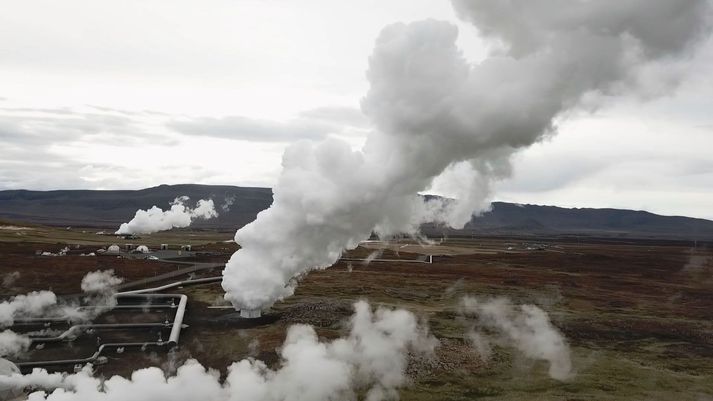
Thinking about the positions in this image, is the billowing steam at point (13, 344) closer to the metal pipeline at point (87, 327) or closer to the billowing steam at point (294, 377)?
the metal pipeline at point (87, 327)

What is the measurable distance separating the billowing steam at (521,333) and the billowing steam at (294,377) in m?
6.44

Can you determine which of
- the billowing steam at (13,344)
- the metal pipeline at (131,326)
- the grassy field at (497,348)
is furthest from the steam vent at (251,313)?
the billowing steam at (13,344)

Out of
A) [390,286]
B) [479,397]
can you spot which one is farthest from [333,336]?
[390,286]

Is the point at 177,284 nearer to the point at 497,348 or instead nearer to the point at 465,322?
the point at 465,322

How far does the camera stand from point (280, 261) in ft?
191

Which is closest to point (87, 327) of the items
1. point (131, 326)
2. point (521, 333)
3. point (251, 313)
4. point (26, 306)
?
point (131, 326)

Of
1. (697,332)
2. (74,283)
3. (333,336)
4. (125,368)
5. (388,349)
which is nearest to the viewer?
(125,368)

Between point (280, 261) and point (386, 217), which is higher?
point (386, 217)

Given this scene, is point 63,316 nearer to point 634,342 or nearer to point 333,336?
point 333,336

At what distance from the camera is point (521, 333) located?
60094mm

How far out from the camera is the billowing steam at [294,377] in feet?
102

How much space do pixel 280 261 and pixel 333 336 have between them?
31.9ft

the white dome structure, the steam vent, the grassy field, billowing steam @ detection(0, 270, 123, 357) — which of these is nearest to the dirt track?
the grassy field

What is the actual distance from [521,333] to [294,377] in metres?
31.6
